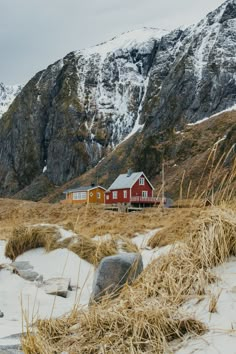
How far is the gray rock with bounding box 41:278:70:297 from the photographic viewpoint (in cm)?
742

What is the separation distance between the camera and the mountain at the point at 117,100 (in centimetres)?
11350

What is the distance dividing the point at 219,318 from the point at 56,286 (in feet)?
16.2

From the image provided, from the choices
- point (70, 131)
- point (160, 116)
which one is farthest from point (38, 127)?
point (160, 116)

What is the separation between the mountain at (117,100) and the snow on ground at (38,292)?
89985mm

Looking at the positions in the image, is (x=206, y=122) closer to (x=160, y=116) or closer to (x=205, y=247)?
(x=160, y=116)

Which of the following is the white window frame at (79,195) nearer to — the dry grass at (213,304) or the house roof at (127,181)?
the house roof at (127,181)

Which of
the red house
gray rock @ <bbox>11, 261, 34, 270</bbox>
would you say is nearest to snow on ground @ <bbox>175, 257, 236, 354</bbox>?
gray rock @ <bbox>11, 261, 34, 270</bbox>

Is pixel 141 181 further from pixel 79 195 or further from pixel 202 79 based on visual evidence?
pixel 202 79

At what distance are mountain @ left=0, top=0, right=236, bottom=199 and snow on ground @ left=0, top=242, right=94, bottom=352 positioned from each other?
3543 inches

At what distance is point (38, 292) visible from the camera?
24.7ft

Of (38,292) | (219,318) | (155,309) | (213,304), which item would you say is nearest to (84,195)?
(38,292)

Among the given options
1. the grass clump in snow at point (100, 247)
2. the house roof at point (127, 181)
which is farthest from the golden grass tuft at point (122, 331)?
the house roof at point (127, 181)

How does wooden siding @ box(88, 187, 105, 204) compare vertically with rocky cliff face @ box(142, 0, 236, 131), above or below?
below

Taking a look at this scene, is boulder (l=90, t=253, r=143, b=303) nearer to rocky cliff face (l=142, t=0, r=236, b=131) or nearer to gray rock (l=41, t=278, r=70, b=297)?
gray rock (l=41, t=278, r=70, b=297)
